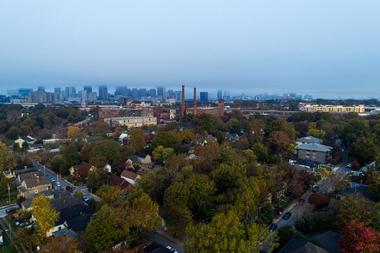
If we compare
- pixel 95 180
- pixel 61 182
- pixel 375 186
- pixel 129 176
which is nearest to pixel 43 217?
pixel 95 180

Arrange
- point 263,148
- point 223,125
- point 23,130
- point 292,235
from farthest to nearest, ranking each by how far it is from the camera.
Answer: point 23,130 < point 223,125 < point 263,148 < point 292,235

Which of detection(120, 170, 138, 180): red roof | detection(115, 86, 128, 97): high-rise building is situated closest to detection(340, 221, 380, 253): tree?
detection(120, 170, 138, 180): red roof

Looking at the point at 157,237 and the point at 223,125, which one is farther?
the point at 223,125

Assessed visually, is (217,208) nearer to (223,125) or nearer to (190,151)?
(190,151)

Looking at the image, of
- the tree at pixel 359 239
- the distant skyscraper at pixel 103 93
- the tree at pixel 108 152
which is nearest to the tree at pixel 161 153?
the tree at pixel 108 152

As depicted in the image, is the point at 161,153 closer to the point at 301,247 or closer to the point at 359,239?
the point at 301,247

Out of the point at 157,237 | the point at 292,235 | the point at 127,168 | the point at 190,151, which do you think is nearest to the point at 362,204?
the point at 292,235

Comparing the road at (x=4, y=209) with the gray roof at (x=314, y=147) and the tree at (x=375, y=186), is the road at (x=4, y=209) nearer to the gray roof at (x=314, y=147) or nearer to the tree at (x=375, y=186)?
the tree at (x=375, y=186)
